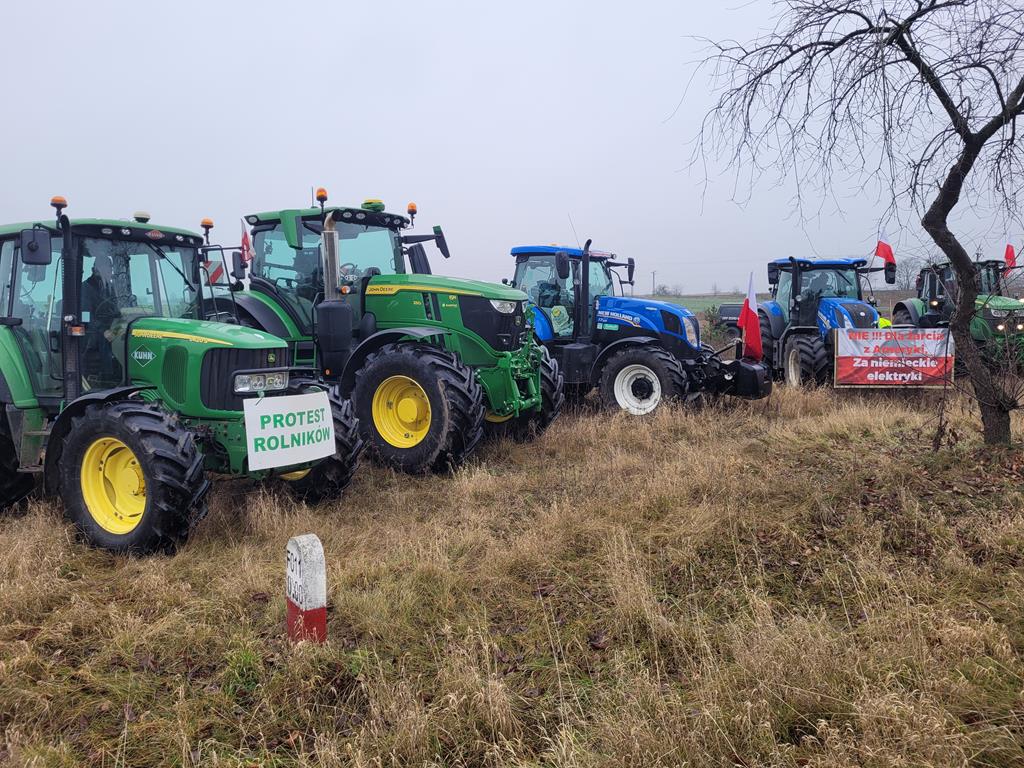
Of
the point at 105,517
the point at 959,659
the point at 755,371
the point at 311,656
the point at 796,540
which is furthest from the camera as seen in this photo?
the point at 755,371

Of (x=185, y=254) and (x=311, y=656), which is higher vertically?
(x=185, y=254)

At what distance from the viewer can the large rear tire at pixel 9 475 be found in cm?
538

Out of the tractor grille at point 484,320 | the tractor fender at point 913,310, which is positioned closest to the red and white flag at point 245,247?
the tractor grille at point 484,320

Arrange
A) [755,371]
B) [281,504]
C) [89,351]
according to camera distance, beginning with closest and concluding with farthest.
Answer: [89,351]
[281,504]
[755,371]

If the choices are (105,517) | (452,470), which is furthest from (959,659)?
(105,517)

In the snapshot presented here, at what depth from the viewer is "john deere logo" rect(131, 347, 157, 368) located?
202 inches

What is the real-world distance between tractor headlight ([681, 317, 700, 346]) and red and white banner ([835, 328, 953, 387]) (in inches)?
83.7

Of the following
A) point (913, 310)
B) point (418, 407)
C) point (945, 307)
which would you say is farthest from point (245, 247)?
point (913, 310)

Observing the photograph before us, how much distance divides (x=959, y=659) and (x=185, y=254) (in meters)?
5.55

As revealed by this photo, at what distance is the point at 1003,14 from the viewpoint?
16.4 ft

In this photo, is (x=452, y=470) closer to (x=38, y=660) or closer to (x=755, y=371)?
(x=38, y=660)

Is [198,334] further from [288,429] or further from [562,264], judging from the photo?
[562,264]

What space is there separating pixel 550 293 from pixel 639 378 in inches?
66.3

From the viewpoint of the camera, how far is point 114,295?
5.26 meters
